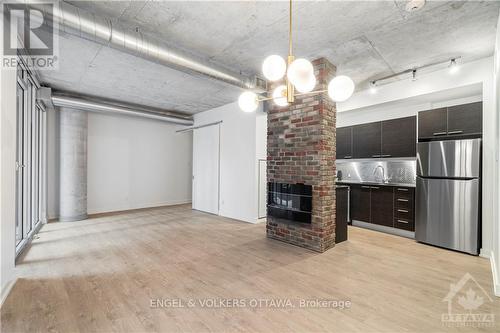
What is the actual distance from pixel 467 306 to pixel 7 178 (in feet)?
15.0

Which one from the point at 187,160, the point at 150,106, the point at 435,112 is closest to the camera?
the point at 435,112

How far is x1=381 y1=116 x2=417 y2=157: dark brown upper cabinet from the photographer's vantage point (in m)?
4.57

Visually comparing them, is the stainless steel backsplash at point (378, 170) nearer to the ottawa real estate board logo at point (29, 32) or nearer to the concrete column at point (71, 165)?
the ottawa real estate board logo at point (29, 32)

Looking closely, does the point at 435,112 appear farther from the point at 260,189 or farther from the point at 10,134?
the point at 10,134

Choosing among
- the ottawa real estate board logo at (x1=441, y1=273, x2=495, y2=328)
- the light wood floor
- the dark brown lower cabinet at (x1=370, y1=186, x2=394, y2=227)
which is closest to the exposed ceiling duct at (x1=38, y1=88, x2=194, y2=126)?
the light wood floor

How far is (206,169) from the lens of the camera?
690 centimetres

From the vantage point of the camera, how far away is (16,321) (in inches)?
75.5

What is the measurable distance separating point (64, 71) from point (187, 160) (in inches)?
180

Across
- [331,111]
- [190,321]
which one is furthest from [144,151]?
[190,321]

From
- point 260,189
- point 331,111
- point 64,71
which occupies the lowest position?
point 260,189

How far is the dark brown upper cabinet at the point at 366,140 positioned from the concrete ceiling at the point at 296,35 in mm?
1180

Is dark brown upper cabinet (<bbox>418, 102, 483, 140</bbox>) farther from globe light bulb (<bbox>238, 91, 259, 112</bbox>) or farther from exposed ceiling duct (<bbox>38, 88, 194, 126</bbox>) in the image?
exposed ceiling duct (<bbox>38, 88, 194, 126</bbox>)

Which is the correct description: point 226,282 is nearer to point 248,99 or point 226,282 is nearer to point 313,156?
point 248,99

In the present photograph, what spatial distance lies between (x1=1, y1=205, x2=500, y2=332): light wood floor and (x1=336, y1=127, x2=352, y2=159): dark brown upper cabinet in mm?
1987
